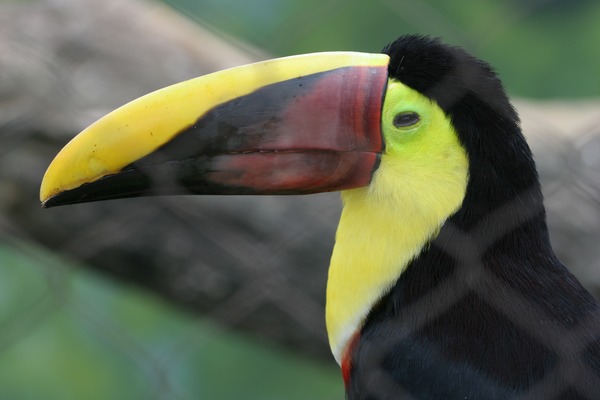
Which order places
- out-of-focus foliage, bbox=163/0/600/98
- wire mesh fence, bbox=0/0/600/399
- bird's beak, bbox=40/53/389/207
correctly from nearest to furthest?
bird's beak, bbox=40/53/389/207, wire mesh fence, bbox=0/0/600/399, out-of-focus foliage, bbox=163/0/600/98

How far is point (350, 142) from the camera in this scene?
1.30m

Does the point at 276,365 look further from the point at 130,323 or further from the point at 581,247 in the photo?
the point at 581,247

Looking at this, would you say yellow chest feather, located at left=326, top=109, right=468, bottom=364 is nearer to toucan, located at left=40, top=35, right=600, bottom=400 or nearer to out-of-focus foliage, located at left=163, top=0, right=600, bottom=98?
toucan, located at left=40, top=35, right=600, bottom=400

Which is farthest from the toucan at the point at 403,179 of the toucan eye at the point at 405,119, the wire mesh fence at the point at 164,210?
the wire mesh fence at the point at 164,210

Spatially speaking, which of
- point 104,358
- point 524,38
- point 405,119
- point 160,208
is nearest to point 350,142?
point 405,119

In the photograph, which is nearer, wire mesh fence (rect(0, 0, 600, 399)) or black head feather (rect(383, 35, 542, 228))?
black head feather (rect(383, 35, 542, 228))

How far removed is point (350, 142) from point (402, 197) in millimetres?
100

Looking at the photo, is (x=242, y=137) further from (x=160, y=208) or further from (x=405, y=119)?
(x=160, y=208)

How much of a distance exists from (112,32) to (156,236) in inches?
17.0

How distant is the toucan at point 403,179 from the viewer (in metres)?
1.23

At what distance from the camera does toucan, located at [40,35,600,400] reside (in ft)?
4.03

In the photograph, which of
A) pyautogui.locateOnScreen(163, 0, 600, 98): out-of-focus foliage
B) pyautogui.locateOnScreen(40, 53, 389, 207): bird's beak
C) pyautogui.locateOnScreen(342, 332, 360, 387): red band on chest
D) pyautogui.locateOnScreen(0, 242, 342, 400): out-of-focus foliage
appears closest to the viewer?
pyautogui.locateOnScreen(40, 53, 389, 207): bird's beak

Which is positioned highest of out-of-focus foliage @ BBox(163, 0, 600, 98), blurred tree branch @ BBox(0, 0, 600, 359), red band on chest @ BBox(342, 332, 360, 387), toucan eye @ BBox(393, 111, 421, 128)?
toucan eye @ BBox(393, 111, 421, 128)

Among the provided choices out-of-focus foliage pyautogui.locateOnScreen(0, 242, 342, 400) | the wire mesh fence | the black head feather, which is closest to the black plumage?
the black head feather
